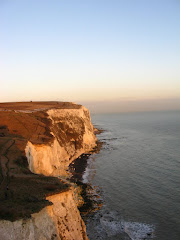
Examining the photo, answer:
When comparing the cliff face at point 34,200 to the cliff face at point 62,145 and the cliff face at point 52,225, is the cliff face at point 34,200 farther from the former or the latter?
the cliff face at point 62,145

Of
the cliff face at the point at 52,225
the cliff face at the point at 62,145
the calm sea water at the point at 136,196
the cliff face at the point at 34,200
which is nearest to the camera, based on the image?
the cliff face at the point at 52,225

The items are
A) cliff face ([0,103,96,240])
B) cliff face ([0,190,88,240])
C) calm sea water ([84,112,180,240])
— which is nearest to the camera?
cliff face ([0,190,88,240])

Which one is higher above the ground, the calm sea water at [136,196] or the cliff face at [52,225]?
the cliff face at [52,225]

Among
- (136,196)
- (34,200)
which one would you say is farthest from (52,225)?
(136,196)

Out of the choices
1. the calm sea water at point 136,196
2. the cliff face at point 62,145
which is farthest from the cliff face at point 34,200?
the calm sea water at point 136,196

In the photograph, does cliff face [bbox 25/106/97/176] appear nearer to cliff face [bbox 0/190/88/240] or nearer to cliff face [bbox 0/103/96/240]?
cliff face [bbox 0/103/96/240]

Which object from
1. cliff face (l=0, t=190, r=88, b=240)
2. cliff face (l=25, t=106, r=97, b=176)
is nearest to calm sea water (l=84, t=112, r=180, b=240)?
cliff face (l=25, t=106, r=97, b=176)

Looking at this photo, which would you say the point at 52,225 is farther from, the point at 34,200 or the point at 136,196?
the point at 136,196

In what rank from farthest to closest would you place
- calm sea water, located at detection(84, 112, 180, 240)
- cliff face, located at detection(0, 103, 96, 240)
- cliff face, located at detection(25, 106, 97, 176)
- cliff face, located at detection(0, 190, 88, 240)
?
1. cliff face, located at detection(25, 106, 97, 176)
2. calm sea water, located at detection(84, 112, 180, 240)
3. cliff face, located at detection(0, 103, 96, 240)
4. cliff face, located at detection(0, 190, 88, 240)

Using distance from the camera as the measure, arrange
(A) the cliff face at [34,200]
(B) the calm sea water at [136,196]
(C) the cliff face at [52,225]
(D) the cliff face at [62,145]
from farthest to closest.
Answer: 1. (D) the cliff face at [62,145]
2. (B) the calm sea water at [136,196]
3. (A) the cliff face at [34,200]
4. (C) the cliff face at [52,225]
